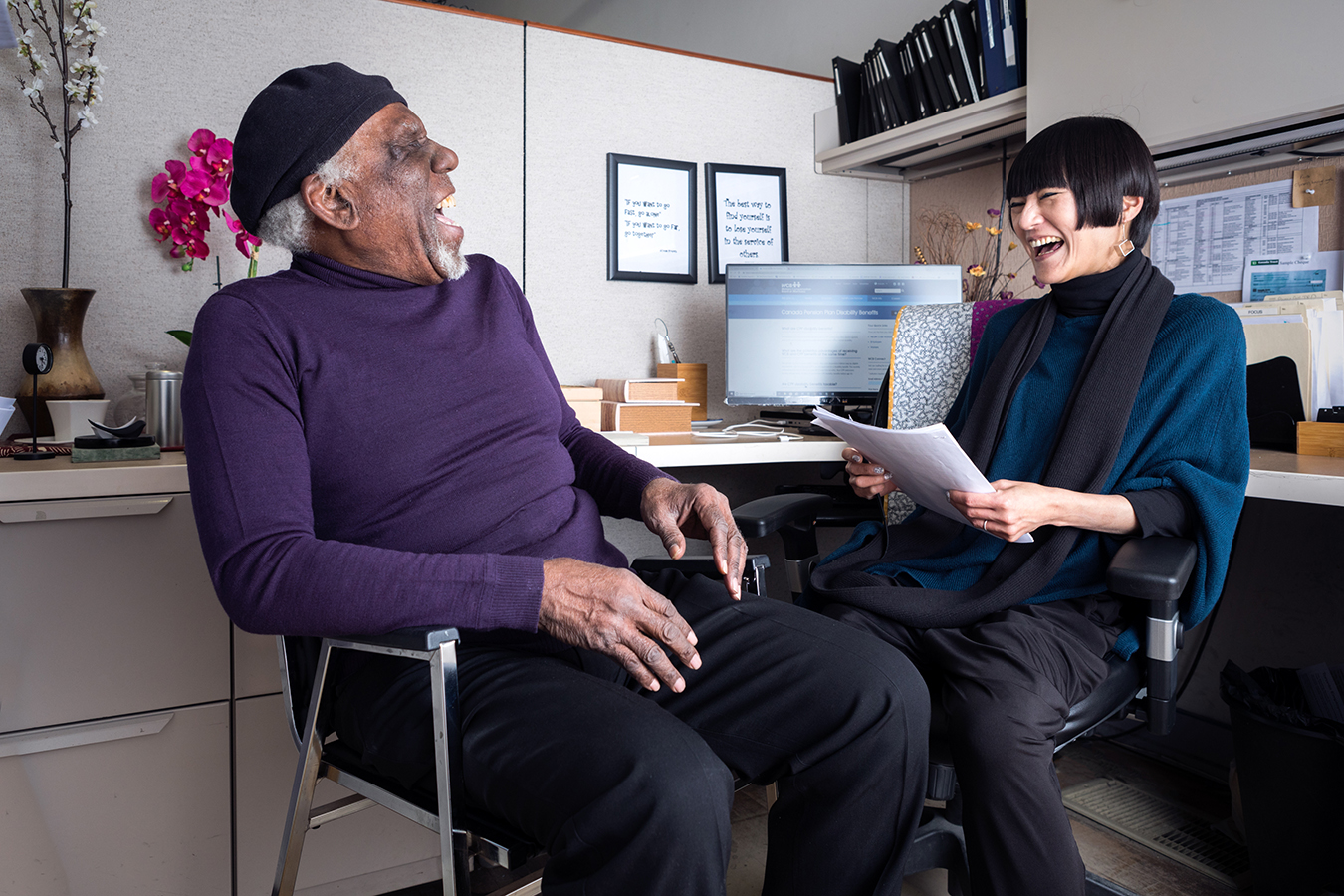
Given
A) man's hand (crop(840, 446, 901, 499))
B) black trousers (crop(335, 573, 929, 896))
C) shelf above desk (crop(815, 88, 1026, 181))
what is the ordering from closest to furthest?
black trousers (crop(335, 573, 929, 896))
man's hand (crop(840, 446, 901, 499))
shelf above desk (crop(815, 88, 1026, 181))

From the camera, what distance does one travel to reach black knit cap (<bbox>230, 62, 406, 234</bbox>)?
3.57ft

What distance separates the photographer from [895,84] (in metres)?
2.24

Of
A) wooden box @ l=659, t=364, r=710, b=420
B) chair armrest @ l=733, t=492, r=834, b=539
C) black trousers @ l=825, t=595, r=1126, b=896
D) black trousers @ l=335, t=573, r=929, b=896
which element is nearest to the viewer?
black trousers @ l=335, t=573, r=929, b=896

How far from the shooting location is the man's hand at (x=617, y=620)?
884 mm

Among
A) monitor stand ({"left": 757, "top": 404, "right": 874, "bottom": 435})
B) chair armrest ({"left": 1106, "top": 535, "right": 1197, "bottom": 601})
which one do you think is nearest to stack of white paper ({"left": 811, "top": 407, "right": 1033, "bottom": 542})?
chair armrest ({"left": 1106, "top": 535, "right": 1197, "bottom": 601})

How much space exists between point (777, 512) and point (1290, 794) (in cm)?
97


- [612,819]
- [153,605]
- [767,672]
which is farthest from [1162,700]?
[153,605]

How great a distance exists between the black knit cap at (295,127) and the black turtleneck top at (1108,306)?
1.07 meters

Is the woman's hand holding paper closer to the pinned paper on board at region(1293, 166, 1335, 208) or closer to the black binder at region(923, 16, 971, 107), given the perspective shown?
the pinned paper on board at region(1293, 166, 1335, 208)

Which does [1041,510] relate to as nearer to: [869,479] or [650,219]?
[869,479]

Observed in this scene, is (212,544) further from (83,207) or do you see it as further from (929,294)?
(929,294)

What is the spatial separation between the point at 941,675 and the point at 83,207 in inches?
71.0

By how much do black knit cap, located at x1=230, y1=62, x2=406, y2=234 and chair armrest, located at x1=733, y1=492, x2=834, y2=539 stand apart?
2.56ft

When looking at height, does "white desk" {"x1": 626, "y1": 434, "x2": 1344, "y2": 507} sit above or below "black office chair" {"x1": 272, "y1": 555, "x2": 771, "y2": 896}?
above
